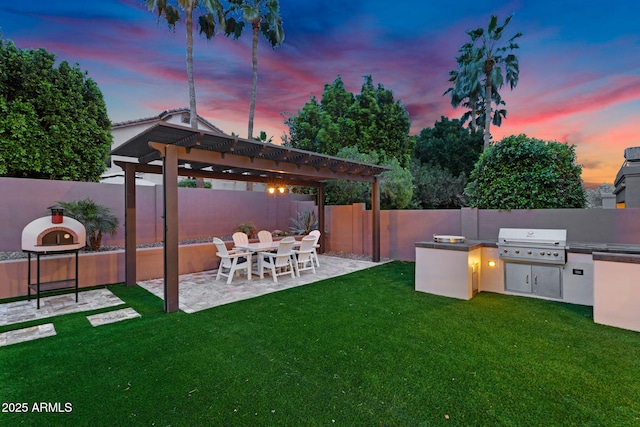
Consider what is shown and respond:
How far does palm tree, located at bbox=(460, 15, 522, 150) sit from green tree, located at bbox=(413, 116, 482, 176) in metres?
4.39

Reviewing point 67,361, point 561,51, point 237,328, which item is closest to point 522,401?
point 237,328

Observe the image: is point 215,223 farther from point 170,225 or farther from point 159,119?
point 159,119

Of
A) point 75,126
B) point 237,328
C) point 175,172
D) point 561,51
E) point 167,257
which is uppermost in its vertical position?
point 561,51

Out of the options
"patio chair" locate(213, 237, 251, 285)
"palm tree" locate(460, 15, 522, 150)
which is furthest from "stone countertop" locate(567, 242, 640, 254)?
"palm tree" locate(460, 15, 522, 150)

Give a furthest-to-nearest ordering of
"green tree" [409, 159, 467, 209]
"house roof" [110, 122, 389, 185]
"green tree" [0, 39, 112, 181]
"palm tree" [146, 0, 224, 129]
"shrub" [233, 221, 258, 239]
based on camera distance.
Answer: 1. "green tree" [409, 159, 467, 209]
2. "palm tree" [146, 0, 224, 129]
3. "shrub" [233, 221, 258, 239]
4. "green tree" [0, 39, 112, 181]
5. "house roof" [110, 122, 389, 185]

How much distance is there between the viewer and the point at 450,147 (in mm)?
20000

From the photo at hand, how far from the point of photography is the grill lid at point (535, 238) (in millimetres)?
4822

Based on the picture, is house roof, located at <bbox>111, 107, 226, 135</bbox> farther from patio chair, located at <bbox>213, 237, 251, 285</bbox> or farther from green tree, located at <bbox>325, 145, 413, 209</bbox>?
patio chair, located at <bbox>213, 237, 251, 285</bbox>

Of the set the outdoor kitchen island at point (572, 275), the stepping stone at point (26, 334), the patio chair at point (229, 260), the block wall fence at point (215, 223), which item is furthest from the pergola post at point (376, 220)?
the stepping stone at point (26, 334)

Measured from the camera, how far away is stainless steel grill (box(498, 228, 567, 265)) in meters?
4.73

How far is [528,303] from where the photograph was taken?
15.8 feet

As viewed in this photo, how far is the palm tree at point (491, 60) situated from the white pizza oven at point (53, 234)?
15995 millimetres

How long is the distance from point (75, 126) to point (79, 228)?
3969mm

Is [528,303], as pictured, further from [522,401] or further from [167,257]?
[167,257]
